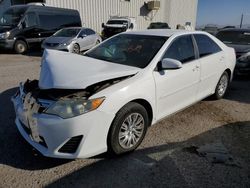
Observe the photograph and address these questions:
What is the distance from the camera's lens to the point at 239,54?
7.34 m

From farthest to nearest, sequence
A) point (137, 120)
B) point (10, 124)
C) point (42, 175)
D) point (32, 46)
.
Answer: point (32, 46) < point (10, 124) < point (137, 120) < point (42, 175)

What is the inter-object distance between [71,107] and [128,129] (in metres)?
0.83

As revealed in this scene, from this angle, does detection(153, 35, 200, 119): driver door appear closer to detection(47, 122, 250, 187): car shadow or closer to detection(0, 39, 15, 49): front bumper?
detection(47, 122, 250, 187): car shadow

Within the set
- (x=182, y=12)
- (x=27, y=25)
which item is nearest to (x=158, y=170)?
(x=27, y=25)

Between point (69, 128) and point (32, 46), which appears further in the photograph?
point (32, 46)

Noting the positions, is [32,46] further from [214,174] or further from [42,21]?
Answer: [214,174]

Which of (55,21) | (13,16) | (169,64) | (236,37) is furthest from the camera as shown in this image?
(55,21)

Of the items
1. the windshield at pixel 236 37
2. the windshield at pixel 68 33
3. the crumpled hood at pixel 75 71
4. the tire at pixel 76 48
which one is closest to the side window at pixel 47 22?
the windshield at pixel 68 33

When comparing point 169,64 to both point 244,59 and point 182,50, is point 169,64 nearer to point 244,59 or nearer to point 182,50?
point 182,50

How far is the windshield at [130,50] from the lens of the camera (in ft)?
11.5

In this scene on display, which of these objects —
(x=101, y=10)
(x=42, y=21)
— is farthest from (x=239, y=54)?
(x=101, y=10)

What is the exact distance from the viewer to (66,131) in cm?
254

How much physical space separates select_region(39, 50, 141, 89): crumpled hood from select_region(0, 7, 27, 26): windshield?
33.3 feet

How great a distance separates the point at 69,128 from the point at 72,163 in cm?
62
